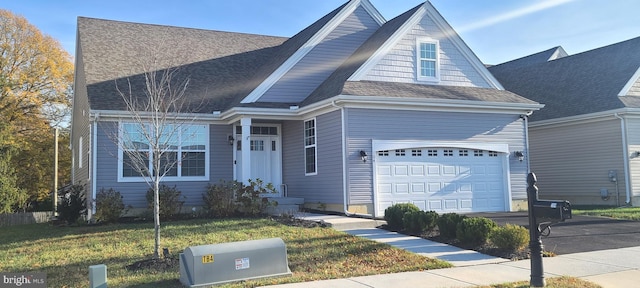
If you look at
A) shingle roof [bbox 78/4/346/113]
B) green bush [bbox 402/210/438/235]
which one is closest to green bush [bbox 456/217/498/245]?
green bush [bbox 402/210/438/235]

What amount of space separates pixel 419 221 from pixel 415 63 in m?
6.53

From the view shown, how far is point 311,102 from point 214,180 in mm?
4215

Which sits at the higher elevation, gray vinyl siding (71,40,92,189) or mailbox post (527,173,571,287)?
gray vinyl siding (71,40,92,189)

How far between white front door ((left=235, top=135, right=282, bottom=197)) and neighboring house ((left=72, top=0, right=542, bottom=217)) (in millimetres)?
37

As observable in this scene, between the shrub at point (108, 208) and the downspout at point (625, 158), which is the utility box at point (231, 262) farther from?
the downspout at point (625, 158)

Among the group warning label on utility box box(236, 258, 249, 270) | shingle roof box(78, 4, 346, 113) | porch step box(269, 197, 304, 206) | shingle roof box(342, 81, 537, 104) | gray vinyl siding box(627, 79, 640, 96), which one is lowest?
warning label on utility box box(236, 258, 249, 270)

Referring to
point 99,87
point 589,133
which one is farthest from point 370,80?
point 589,133

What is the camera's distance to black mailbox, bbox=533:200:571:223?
7457 mm

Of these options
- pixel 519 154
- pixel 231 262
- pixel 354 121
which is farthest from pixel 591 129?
pixel 231 262

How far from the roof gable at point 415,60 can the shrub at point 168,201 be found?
6299 mm

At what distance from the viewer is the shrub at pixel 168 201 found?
1555 cm

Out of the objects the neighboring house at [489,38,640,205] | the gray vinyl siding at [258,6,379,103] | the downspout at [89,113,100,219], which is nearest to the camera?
the downspout at [89,113,100,219]

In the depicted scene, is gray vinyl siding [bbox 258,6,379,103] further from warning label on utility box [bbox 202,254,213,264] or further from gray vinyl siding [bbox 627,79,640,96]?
gray vinyl siding [bbox 627,79,640,96]

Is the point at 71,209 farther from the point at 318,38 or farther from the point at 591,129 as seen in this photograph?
the point at 591,129
